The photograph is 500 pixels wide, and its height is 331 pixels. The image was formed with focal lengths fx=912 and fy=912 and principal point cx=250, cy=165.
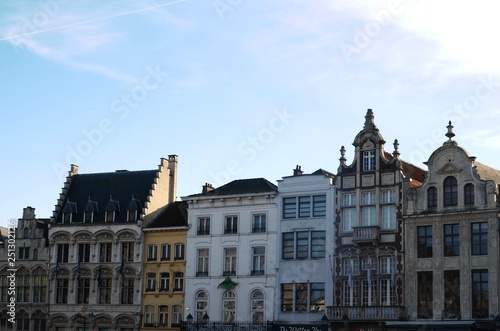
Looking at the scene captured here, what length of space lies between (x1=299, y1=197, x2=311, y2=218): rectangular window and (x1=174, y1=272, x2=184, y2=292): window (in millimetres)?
9753

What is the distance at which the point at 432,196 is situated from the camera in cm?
5150

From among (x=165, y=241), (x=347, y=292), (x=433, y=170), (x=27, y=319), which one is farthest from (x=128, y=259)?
(x=433, y=170)

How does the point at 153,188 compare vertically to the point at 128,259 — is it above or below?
above

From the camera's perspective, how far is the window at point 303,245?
5559 cm

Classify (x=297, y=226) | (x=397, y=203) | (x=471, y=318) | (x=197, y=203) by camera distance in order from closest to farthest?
(x=471, y=318) → (x=397, y=203) → (x=297, y=226) → (x=197, y=203)

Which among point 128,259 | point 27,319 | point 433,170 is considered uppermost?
point 433,170

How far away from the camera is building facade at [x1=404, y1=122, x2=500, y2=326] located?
161 ft

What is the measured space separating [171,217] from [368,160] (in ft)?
51.3

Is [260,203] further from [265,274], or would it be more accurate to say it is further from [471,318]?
[471,318]

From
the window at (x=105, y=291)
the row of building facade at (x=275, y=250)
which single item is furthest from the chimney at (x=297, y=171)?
the window at (x=105, y=291)

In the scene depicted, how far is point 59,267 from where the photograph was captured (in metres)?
64.6

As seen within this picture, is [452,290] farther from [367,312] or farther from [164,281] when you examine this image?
[164,281]

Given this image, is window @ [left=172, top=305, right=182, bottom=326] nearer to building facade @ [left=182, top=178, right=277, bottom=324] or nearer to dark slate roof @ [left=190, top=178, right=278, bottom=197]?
building facade @ [left=182, top=178, right=277, bottom=324]

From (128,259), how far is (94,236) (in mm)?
3217
